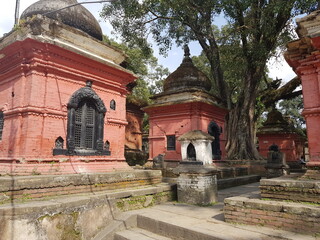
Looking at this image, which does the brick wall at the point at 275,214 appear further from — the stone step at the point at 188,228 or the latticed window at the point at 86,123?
the latticed window at the point at 86,123

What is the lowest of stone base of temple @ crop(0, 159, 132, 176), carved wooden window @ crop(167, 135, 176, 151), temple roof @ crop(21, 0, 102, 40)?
stone base of temple @ crop(0, 159, 132, 176)

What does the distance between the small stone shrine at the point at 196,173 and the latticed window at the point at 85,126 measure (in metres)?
2.51

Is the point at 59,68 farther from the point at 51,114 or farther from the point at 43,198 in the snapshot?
the point at 43,198

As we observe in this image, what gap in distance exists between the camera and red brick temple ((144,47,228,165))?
10891mm

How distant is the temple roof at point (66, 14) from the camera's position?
6.50 m

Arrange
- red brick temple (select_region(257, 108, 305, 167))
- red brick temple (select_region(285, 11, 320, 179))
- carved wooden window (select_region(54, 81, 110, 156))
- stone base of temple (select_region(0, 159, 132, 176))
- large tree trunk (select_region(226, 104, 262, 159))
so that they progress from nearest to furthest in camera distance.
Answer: red brick temple (select_region(285, 11, 320, 179))
stone base of temple (select_region(0, 159, 132, 176))
carved wooden window (select_region(54, 81, 110, 156))
large tree trunk (select_region(226, 104, 262, 159))
red brick temple (select_region(257, 108, 305, 167))

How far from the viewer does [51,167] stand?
17.3ft

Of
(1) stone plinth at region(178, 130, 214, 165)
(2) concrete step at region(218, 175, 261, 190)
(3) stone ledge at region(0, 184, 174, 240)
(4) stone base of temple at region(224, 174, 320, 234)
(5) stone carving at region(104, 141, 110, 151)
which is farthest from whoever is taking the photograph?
(2) concrete step at region(218, 175, 261, 190)

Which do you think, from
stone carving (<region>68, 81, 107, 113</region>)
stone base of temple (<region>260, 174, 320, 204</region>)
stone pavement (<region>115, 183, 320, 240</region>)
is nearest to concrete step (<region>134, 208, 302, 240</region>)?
stone pavement (<region>115, 183, 320, 240</region>)

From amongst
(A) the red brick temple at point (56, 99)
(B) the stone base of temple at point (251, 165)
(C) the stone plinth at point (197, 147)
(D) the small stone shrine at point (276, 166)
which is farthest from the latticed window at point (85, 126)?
(D) the small stone shrine at point (276, 166)

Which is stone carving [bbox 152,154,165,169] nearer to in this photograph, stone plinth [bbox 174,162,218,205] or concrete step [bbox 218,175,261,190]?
concrete step [bbox 218,175,261,190]

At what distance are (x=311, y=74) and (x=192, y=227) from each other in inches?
159

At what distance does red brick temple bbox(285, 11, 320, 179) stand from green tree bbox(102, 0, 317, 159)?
17.5 feet

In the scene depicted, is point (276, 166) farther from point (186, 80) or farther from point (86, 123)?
point (86, 123)
